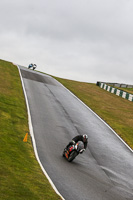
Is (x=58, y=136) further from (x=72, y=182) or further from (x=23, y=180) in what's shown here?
(x=23, y=180)

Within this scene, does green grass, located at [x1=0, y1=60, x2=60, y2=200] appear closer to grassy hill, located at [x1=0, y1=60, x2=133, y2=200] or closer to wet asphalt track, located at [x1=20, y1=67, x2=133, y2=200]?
grassy hill, located at [x1=0, y1=60, x2=133, y2=200]

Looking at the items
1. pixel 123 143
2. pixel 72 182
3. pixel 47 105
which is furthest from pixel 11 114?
pixel 72 182

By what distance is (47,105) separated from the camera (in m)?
26.0

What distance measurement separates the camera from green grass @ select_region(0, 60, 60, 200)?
876 cm

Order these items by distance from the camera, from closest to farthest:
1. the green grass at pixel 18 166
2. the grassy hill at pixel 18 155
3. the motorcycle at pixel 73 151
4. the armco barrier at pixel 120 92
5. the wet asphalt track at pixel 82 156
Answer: the green grass at pixel 18 166
the grassy hill at pixel 18 155
the wet asphalt track at pixel 82 156
the motorcycle at pixel 73 151
the armco barrier at pixel 120 92

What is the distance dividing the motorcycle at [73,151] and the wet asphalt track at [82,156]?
0.26 m

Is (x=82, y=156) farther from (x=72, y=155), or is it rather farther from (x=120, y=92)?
(x=120, y=92)

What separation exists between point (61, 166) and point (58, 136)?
4904mm

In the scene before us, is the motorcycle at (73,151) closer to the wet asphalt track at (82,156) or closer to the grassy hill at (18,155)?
the wet asphalt track at (82,156)

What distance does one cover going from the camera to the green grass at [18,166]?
876 centimetres

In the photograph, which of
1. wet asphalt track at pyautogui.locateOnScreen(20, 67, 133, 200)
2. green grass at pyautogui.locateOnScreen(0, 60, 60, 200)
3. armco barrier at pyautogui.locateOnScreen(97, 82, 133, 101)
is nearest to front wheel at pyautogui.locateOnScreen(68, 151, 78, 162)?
wet asphalt track at pyautogui.locateOnScreen(20, 67, 133, 200)

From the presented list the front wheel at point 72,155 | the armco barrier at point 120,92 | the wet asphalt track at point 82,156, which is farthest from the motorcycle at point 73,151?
the armco barrier at point 120,92

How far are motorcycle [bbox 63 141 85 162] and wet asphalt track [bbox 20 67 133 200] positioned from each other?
0.26 m

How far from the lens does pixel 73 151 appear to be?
13.6 metres
